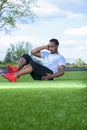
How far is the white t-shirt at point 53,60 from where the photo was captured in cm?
1103

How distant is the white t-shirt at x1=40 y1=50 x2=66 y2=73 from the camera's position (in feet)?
36.2

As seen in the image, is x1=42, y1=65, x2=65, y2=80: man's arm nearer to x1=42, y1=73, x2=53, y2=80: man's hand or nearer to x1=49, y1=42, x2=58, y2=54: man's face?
x1=42, y1=73, x2=53, y2=80: man's hand

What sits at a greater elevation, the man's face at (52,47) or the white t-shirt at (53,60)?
the man's face at (52,47)

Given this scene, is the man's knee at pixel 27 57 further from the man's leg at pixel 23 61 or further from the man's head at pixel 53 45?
the man's head at pixel 53 45

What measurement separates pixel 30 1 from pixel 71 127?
40.0 metres

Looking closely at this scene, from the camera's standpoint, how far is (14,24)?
41.2 metres

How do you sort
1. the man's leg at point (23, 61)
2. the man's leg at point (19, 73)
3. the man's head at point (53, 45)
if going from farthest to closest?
1. the man's head at point (53, 45)
2. the man's leg at point (23, 61)
3. the man's leg at point (19, 73)

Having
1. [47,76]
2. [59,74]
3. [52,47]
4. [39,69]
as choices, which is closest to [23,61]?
[39,69]

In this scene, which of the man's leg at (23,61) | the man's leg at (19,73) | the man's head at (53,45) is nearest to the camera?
the man's leg at (19,73)

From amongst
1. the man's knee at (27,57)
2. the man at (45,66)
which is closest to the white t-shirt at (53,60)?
the man at (45,66)

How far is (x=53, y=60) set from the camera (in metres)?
11.0

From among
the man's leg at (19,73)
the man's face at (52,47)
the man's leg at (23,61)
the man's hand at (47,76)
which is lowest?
the man's hand at (47,76)

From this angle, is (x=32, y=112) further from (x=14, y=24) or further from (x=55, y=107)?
(x=14, y=24)

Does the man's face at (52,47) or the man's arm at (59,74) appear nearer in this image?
the man's arm at (59,74)
